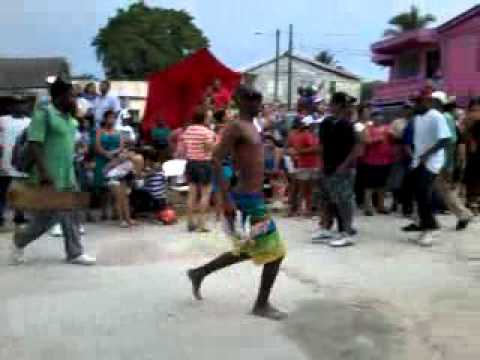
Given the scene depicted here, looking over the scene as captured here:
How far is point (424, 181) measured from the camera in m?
10.1

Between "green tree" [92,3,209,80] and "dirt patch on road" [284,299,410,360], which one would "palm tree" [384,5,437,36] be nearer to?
"green tree" [92,3,209,80]

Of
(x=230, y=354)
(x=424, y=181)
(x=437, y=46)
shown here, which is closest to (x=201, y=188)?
(x=424, y=181)

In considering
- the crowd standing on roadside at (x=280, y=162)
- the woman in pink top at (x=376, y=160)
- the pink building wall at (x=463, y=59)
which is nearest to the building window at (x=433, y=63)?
the pink building wall at (x=463, y=59)

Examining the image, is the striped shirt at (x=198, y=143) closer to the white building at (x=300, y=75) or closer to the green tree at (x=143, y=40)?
the green tree at (x=143, y=40)

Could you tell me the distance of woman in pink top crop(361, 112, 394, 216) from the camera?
529 inches

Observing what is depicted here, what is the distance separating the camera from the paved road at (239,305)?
19.4 ft

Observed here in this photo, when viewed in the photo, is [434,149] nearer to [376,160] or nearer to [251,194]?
[376,160]

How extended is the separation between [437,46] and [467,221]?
97.9ft

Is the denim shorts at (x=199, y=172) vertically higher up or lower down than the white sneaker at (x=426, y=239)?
higher up

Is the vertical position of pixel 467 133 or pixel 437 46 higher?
pixel 437 46

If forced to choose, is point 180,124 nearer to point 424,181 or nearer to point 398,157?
point 398,157

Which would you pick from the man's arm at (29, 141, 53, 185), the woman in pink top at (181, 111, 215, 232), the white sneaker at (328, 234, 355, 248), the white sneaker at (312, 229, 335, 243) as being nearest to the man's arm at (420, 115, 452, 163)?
the white sneaker at (328, 234, 355, 248)

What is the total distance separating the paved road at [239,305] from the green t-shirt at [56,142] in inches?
35.8

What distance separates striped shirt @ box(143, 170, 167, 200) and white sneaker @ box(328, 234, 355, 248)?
3.17 meters
